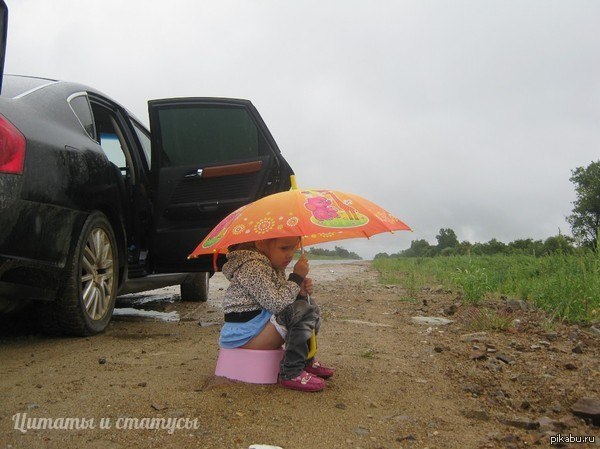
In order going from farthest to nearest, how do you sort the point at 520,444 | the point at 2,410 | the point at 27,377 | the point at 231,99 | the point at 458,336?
the point at 231,99
the point at 458,336
the point at 27,377
the point at 2,410
the point at 520,444

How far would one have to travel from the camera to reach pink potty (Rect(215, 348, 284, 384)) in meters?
3.11

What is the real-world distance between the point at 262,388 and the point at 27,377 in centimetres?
123

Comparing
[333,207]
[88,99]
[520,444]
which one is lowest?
[520,444]

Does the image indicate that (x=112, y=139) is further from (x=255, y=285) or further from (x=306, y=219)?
(x=306, y=219)

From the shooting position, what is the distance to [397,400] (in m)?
2.93

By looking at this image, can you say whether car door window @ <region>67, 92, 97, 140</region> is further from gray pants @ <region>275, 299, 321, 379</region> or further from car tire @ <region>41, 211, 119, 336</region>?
gray pants @ <region>275, 299, 321, 379</region>

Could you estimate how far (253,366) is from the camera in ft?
10.2

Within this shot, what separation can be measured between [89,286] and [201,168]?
53.3 inches

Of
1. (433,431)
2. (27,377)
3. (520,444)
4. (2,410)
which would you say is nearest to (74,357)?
(27,377)

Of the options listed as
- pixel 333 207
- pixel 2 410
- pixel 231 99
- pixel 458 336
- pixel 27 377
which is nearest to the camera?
pixel 2 410

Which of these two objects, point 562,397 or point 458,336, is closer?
point 562,397

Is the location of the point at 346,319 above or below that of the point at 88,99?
below

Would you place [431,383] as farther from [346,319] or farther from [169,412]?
[346,319]

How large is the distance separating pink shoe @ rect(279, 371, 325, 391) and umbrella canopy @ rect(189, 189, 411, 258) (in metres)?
0.69
